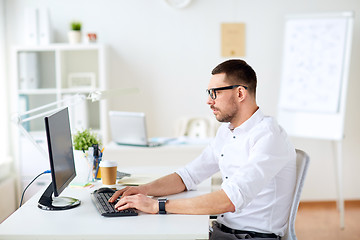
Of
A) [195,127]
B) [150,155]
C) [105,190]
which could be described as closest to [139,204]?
[105,190]

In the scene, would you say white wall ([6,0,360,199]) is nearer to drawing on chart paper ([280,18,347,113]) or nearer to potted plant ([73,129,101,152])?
drawing on chart paper ([280,18,347,113])

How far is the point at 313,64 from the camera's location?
4.39 metres

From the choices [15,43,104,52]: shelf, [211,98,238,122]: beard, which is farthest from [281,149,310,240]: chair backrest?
[15,43,104,52]: shelf

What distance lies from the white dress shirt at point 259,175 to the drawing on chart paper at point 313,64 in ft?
7.67

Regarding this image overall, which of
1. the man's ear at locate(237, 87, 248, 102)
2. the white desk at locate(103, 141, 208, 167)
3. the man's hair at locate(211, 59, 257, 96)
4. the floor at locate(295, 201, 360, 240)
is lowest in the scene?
the floor at locate(295, 201, 360, 240)

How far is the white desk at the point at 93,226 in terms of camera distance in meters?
1.65

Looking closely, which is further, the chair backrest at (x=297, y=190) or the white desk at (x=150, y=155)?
the white desk at (x=150, y=155)

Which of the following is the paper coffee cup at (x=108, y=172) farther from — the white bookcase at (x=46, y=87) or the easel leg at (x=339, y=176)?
the easel leg at (x=339, y=176)

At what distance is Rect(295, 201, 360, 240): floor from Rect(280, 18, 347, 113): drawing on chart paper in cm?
98

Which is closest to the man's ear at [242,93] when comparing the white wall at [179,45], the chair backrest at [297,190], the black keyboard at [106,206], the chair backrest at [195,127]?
the chair backrest at [297,190]

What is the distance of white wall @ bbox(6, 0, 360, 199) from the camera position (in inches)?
187

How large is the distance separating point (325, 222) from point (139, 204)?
289 cm

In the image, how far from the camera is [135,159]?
3.75 meters

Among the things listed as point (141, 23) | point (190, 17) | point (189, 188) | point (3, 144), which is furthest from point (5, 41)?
point (189, 188)
